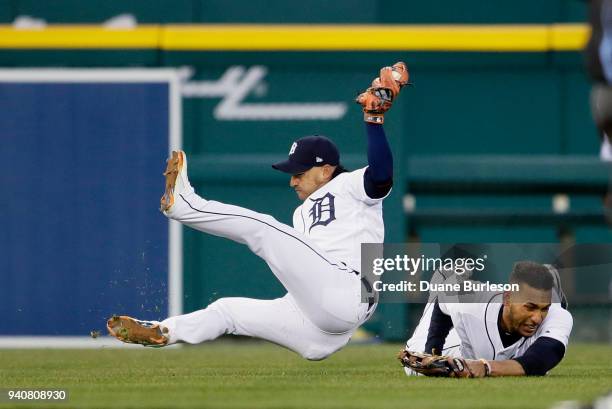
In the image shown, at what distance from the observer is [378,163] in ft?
20.5

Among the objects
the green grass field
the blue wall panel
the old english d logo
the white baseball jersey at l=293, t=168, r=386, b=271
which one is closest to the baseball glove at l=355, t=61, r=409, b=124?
the white baseball jersey at l=293, t=168, r=386, b=271

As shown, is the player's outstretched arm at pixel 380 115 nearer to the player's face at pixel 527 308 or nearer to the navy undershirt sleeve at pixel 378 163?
the navy undershirt sleeve at pixel 378 163

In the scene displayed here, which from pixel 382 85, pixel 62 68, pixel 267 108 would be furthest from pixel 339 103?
pixel 382 85

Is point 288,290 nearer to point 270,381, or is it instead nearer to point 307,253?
point 307,253

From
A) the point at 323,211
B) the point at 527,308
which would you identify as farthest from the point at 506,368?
the point at 323,211

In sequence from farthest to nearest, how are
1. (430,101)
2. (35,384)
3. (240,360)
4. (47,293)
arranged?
1. (430,101)
2. (47,293)
3. (240,360)
4. (35,384)

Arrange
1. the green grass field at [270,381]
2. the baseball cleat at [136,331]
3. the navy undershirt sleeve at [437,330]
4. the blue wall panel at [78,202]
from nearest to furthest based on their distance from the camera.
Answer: the green grass field at [270,381] < the baseball cleat at [136,331] < the navy undershirt sleeve at [437,330] < the blue wall panel at [78,202]

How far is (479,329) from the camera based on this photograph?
6277mm

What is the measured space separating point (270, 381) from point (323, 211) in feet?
2.83

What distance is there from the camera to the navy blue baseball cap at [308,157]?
6.74m

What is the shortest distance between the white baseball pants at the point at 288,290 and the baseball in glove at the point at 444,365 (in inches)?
11.6

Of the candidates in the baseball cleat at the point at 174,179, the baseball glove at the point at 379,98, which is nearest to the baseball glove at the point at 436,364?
the baseball glove at the point at 379,98

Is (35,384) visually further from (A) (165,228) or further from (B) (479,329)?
(A) (165,228)

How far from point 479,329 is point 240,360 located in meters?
1.90
